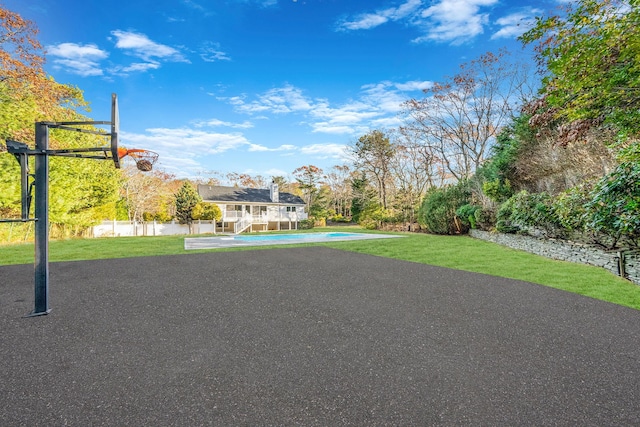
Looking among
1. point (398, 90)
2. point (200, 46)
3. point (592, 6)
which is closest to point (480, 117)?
point (398, 90)

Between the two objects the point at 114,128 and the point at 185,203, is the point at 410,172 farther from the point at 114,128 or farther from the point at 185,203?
the point at 114,128

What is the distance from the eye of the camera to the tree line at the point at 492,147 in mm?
5035

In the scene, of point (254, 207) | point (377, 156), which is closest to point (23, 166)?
point (377, 156)

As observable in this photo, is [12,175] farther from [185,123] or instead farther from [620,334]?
[620,334]

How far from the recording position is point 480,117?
709 inches

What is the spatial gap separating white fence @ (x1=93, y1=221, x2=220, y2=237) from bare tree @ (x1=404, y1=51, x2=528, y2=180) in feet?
56.6

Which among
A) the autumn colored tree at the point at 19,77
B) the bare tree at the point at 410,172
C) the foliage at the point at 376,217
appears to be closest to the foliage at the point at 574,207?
the bare tree at the point at 410,172

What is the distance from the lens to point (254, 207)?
91.1ft

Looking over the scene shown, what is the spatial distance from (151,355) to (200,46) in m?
12.6

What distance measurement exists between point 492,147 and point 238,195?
812 inches

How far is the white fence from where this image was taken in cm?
1889

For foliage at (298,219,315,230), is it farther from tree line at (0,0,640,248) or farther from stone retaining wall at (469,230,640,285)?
stone retaining wall at (469,230,640,285)

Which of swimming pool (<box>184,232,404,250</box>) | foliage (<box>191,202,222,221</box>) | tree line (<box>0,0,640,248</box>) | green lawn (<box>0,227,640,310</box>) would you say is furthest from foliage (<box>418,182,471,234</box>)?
Answer: foliage (<box>191,202,222,221</box>)

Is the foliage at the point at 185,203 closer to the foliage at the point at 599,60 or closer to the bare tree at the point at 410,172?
the bare tree at the point at 410,172
